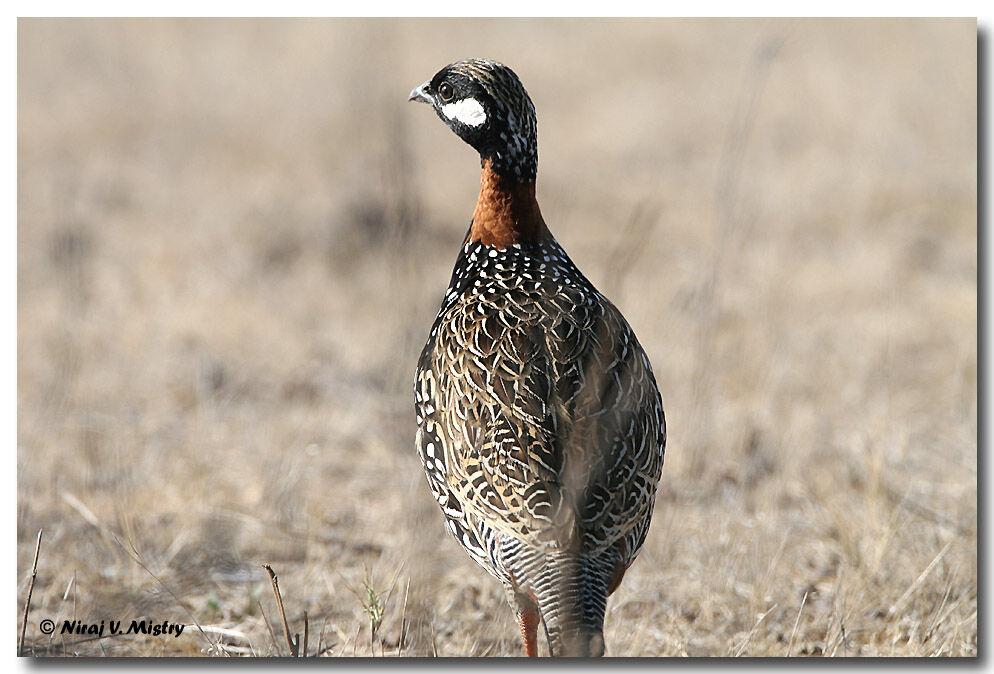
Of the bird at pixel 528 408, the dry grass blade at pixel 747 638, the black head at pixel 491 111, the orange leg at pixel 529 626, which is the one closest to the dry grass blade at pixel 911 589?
the dry grass blade at pixel 747 638

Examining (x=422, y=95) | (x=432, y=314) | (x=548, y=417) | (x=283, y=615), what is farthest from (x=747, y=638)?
(x=422, y=95)

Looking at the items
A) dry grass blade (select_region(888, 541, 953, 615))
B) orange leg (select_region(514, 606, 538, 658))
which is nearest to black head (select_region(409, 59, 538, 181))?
orange leg (select_region(514, 606, 538, 658))

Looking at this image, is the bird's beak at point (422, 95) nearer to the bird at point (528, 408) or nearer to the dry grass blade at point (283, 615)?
the bird at point (528, 408)

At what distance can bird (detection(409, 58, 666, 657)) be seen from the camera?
252cm

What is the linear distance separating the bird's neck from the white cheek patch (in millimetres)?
121

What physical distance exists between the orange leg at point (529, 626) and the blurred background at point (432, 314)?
0.27 m

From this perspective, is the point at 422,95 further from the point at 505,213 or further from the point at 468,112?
the point at 505,213

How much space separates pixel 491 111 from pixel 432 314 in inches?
54.7

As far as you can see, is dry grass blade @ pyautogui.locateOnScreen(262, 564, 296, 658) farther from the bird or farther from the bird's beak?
the bird's beak

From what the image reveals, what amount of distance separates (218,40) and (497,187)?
293 cm

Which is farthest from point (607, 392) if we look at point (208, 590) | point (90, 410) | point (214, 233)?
point (214, 233)

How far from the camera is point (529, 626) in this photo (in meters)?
2.79

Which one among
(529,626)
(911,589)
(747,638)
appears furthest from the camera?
(911,589)

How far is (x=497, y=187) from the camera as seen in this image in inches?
114
